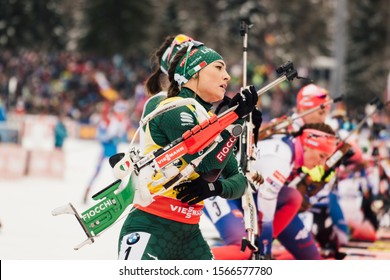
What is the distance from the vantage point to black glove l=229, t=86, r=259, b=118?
5.07m

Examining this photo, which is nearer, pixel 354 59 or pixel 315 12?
pixel 354 59

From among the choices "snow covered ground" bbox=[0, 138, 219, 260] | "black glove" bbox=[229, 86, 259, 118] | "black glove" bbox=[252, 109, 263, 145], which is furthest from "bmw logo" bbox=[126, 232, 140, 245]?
"snow covered ground" bbox=[0, 138, 219, 260]

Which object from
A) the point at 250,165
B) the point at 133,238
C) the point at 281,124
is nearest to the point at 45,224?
the point at 281,124

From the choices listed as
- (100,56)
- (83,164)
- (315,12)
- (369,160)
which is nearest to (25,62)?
(100,56)

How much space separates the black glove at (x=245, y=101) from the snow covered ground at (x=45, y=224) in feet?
12.6

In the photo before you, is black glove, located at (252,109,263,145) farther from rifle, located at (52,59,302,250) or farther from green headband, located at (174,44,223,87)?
rifle, located at (52,59,302,250)

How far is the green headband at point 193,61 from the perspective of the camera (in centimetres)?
530

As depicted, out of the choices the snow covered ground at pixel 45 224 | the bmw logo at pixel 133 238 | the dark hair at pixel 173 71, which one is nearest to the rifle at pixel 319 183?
the snow covered ground at pixel 45 224

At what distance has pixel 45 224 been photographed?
12.0 metres

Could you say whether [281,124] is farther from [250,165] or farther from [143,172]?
[143,172]

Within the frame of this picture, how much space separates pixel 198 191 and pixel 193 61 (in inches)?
29.7

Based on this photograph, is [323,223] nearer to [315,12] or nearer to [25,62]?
[25,62]

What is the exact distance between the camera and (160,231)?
5.21 m

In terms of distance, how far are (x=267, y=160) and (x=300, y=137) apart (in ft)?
1.90
